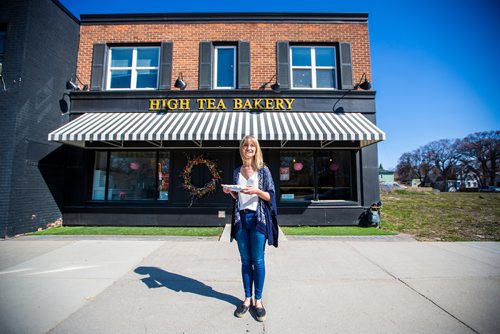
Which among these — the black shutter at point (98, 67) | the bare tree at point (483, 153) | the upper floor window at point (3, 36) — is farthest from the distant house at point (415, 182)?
the upper floor window at point (3, 36)

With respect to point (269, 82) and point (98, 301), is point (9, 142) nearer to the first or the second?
point (98, 301)

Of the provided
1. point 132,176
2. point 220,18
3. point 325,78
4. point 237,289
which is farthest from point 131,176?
point 325,78

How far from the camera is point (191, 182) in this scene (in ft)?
26.6

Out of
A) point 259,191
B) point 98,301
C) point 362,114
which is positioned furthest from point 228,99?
point 98,301

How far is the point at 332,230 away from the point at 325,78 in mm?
5858

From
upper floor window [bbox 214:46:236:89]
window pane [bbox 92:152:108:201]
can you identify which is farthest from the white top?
window pane [bbox 92:152:108:201]

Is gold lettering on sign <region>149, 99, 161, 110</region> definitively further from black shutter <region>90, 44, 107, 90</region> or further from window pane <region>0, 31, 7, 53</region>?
window pane <region>0, 31, 7, 53</region>

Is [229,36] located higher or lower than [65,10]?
lower

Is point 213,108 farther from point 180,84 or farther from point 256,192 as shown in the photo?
point 256,192

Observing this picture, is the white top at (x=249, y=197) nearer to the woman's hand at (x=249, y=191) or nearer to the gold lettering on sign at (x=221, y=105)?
the woman's hand at (x=249, y=191)

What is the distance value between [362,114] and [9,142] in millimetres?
11455

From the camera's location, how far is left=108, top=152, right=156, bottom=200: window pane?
8.65 metres

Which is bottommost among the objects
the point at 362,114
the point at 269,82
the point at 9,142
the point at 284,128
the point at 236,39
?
the point at 9,142

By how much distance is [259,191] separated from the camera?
8.84 feet
